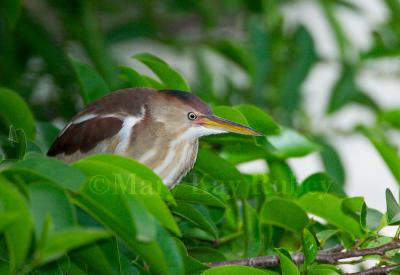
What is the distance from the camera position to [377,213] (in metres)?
1.96

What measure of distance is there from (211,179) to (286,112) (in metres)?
1.21

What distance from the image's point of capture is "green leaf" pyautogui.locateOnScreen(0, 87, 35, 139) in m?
2.08

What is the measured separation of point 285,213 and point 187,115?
434mm

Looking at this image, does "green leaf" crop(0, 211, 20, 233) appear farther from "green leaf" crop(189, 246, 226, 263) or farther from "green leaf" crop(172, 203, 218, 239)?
"green leaf" crop(189, 246, 226, 263)

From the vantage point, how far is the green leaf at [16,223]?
4.12 ft

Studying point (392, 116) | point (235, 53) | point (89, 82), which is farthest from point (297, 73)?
point (89, 82)

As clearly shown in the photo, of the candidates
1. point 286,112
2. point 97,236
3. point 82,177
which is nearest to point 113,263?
point 82,177

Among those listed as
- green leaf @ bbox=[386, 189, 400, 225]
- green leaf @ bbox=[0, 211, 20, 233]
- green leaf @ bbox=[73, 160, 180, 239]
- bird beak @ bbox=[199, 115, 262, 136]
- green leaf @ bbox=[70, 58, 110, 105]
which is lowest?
green leaf @ bbox=[386, 189, 400, 225]

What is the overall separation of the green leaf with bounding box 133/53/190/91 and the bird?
0.04 m

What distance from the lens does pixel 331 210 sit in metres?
1.97

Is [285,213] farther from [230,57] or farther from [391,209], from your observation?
[230,57]

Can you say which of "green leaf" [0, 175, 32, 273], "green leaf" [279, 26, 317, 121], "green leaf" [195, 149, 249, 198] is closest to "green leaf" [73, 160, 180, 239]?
"green leaf" [0, 175, 32, 273]

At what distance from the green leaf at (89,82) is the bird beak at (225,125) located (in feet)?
0.97

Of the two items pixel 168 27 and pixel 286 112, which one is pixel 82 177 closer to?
pixel 286 112
